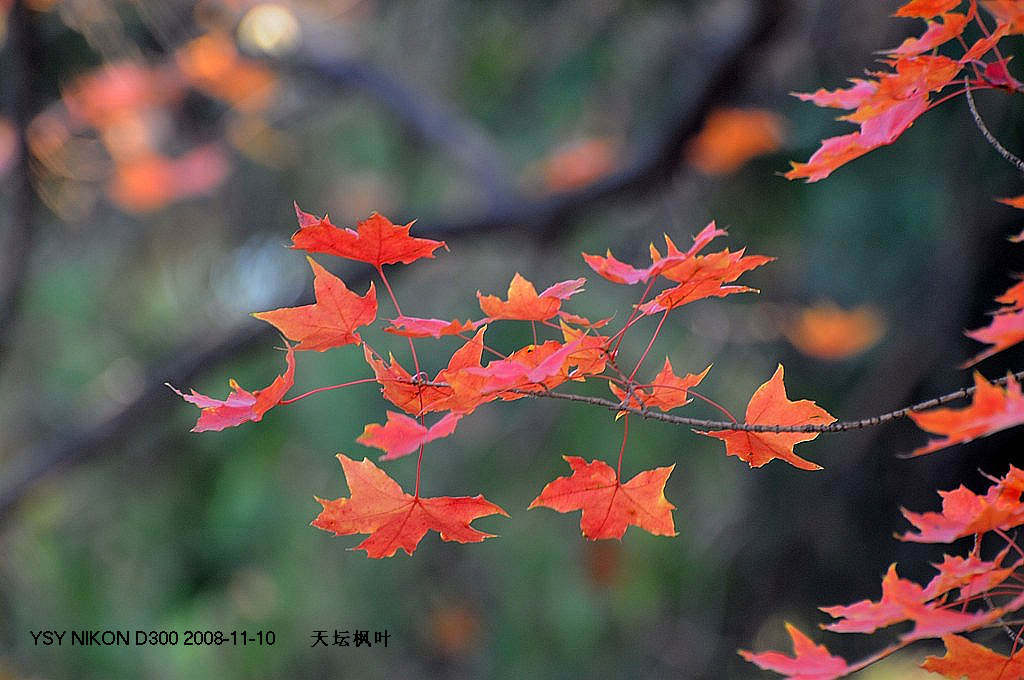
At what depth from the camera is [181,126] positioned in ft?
9.43

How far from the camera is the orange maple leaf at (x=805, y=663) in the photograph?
61 cm

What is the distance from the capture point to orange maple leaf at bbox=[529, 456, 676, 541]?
0.63 metres

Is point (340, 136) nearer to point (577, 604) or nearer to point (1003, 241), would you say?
point (577, 604)

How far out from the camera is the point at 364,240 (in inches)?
23.7

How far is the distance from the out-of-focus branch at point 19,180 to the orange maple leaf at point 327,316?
1.39 m

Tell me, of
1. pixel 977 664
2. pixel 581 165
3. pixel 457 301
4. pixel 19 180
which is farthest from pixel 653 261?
pixel 457 301

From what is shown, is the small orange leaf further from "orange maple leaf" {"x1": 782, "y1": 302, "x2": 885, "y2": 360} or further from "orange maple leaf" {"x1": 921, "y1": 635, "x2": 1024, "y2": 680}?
"orange maple leaf" {"x1": 921, "y1": 635, "x2": 1024, "y2": 680}

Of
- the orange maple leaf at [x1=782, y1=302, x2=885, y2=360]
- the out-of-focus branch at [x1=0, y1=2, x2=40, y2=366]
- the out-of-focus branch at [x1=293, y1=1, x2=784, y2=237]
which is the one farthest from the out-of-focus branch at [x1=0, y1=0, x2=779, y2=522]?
the orange maple leaf at [x1=782, y1=302, x2=885, y2=360]

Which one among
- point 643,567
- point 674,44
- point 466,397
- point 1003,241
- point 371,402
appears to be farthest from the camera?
point 643,567

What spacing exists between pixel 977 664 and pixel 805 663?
102mm

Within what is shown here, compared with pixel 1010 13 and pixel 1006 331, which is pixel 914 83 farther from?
pixel 1006 331

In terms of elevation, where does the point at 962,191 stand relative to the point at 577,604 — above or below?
above

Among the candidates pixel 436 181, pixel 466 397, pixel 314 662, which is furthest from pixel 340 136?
pixel 466 397

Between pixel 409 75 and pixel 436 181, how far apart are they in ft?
2.10
